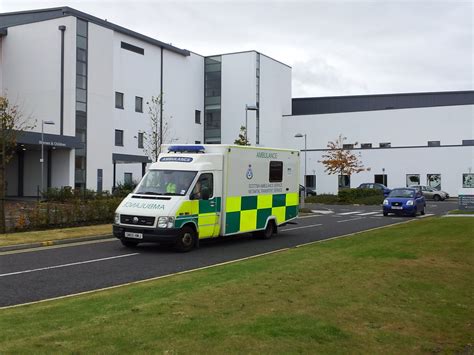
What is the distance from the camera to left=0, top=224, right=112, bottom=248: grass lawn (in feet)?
49.7

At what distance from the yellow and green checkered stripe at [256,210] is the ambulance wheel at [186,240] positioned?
1.28 metres

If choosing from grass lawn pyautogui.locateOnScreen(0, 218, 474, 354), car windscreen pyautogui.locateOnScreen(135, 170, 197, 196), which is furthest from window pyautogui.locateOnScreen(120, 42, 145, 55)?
grass lawn pyautogui.locateOnScreen(0, 218, 474, 354)

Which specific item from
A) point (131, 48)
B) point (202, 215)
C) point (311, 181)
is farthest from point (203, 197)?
point (311, 181)

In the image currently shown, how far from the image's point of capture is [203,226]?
14461 mm

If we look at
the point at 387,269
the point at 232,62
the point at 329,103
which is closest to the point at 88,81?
the point at 232,62

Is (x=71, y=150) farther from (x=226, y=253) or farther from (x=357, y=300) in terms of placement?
(x=357, y=300)

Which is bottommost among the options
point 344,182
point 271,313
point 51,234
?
point 51,234

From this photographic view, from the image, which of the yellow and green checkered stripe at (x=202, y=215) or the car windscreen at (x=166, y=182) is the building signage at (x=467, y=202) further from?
the car windscreen at (x=166, y=182)

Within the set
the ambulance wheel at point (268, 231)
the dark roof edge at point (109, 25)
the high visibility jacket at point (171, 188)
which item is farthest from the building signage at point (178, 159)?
the dark roof edge at point (109, 25)

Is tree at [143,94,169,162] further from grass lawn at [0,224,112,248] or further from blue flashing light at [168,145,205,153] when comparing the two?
blue flashing light at [168,145,205,153]

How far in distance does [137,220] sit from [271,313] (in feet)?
25.7

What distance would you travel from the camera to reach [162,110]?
5100 centimetres

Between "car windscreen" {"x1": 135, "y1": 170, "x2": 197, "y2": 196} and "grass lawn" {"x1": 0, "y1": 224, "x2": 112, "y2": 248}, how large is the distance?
3369mm

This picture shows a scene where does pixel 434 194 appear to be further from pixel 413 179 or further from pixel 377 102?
pixel 377 102
